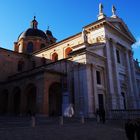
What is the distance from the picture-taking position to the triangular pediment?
79.7 feet

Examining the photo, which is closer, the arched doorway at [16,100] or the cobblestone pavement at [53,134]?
the cobblestone pavement at [53,134]

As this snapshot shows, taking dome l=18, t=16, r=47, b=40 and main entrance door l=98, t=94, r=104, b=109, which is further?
dome l=18, t=16, r=47, b=40

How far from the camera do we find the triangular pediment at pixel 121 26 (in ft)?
79.7

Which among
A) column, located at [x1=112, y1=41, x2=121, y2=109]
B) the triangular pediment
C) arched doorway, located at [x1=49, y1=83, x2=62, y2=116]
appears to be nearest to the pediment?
column, located at [x1=112, y1=41, x2=121, y2=109]

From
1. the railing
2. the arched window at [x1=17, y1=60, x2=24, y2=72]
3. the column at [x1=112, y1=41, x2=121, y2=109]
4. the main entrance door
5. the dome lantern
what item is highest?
the dome lantern

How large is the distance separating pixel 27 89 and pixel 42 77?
353cm

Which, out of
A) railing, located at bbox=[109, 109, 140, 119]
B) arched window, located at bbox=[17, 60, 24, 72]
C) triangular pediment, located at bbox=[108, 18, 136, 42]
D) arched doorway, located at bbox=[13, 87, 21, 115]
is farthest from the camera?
arched window, located at bbox=[17, 60, 24, 72]

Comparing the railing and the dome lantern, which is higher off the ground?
the dome lantern

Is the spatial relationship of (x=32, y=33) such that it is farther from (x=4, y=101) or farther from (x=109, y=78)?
(x=109, y=78)

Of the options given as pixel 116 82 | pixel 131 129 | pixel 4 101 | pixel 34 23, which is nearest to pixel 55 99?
pixel 116 82

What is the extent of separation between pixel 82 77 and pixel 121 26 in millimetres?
11646

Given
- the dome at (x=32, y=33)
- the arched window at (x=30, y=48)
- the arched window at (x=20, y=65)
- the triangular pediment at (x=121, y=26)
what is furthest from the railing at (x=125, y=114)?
the dome at (x=32, y=33)

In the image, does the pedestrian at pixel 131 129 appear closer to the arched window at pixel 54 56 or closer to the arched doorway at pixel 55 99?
the arched doorway at pixel 55 99

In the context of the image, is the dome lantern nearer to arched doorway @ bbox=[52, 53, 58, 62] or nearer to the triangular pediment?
arched doorway @ bbox=[52, 53, 58, 62]
